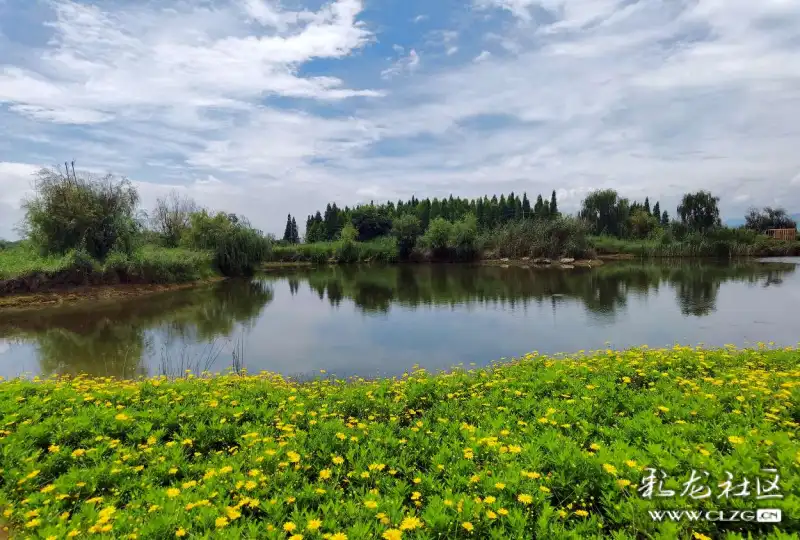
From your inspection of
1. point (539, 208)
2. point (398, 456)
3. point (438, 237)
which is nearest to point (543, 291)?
point (398, 456)

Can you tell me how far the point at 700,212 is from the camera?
6475 cm

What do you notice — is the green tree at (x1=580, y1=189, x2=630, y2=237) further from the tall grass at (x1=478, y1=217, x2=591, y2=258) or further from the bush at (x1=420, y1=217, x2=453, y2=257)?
the bush at (x1=420, y1=217, x2=453, y2=257)

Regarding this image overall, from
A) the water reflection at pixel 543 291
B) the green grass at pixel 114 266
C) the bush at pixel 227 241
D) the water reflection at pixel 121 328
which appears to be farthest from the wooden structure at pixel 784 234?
the green grass at pixel 114 266

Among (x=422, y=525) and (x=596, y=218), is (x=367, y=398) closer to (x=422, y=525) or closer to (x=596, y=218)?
(x=422, y=525)

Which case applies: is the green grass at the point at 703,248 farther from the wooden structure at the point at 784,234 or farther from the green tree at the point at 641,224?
the green tree at the point at 641,224

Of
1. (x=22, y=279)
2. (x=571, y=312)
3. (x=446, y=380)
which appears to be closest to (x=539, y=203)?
(x=571, y=312)

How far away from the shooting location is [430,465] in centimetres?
416

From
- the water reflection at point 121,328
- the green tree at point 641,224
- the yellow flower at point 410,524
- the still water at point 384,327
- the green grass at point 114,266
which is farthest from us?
the green tree at point 641,224

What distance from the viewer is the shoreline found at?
2456 cm

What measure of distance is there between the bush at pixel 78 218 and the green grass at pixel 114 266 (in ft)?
3.94

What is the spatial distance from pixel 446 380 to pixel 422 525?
4.03m

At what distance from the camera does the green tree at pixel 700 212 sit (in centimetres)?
6406

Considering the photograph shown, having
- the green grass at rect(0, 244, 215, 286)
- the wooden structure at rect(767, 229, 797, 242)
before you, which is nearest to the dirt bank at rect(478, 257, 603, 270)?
the wooden structure at rect(767, 229, 797, 242)

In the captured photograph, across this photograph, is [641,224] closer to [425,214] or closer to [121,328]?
[425,214]
